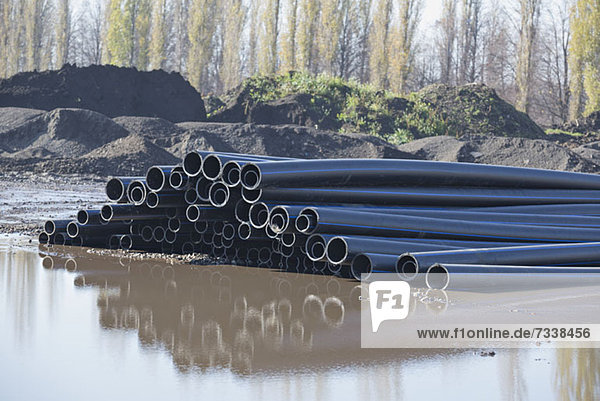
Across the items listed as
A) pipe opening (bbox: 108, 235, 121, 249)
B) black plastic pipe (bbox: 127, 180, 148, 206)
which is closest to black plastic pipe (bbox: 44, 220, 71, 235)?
pipe opening (bbox: 108, 235, 121, 249)

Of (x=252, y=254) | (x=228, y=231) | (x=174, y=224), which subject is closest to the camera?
(x=228, y=231)

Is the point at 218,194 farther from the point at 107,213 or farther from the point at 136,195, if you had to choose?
the point at 107,213

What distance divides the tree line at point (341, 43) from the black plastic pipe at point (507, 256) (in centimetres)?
3661

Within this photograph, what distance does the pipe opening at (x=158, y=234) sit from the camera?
736cm

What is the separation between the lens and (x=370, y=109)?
30469 mm

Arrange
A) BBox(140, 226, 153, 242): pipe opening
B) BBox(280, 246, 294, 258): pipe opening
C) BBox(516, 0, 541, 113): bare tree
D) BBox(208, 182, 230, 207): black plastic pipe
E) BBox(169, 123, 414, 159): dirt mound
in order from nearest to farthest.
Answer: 1. BBox(208, 182, 230, 207): black plastic pipe
2. BBox(280, 246, 294, 258): pipe opening
3. BBox(140, 226, 153, 242): pipe opening
4. BBox(169, 123, 414, 159): dirt mound
5. BBox(516, 0, 541, 113): bare tree

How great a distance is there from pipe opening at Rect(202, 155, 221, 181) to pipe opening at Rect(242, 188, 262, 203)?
314mm

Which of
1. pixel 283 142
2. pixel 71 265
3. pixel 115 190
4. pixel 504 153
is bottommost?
pixel 71 265

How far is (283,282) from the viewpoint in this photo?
6250 millimetres

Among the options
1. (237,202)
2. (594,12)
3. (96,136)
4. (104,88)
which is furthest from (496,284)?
(594,12)

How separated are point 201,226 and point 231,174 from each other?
867 millimetres

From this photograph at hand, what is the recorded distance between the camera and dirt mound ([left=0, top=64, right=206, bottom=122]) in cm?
2931

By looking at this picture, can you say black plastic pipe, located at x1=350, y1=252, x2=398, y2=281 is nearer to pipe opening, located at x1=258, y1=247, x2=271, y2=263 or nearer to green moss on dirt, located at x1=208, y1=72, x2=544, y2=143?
pipe opening, located at x1=258, y1=247, x2=271, y2=263

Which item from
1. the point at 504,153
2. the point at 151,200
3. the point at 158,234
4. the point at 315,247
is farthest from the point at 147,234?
the point at 504,153
